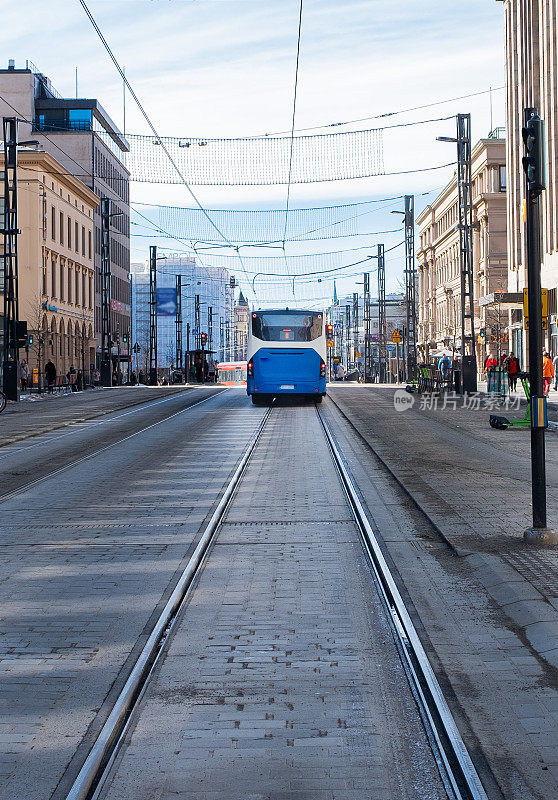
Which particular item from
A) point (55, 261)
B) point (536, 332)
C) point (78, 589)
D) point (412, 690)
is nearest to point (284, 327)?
point (536, 332)

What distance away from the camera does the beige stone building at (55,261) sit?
64.9m

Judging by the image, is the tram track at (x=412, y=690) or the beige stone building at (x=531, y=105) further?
the beige stone building at (x=531, y=105)

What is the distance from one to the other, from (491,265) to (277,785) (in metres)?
80.6

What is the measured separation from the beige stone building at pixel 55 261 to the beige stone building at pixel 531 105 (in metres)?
26.6

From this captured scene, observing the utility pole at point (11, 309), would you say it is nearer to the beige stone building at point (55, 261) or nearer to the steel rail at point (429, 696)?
the beige stone building at point (55, 261)

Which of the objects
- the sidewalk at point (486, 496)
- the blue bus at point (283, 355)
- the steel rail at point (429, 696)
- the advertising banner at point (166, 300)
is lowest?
the steel rail at point (429, 696)

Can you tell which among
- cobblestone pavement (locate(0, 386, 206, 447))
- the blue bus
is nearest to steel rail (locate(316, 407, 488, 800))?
cobblestone pavement (locate(0, 386, 206, 447))

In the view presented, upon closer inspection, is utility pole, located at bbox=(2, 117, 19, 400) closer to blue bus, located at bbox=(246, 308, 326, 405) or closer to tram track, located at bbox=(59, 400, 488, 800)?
blue bus, located at bbox=(246, 308, 326, 405)

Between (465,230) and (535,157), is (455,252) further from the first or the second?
(535,157)

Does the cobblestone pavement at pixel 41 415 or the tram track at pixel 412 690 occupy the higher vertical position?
the cobblestone pavement at pixel 41 415

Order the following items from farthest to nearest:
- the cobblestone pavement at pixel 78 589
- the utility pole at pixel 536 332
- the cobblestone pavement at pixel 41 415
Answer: the cobblestone pavement at pixel 41 415 → the utility pole at pixel 536 332 → the cobblestone pavement at pixel 78 589

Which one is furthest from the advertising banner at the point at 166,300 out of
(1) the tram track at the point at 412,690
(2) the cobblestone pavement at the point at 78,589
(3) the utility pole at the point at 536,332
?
(1) the tram track at the point at 412,690

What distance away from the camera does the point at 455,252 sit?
323 ft

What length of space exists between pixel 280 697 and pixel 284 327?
29.5 m
